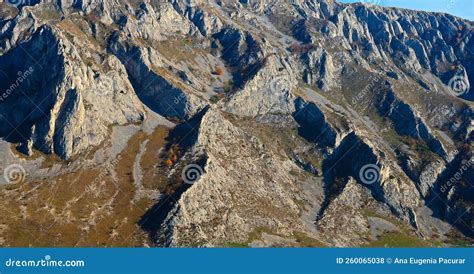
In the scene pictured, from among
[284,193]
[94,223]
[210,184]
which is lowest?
[94,223]

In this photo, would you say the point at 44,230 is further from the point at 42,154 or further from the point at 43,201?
the point at 42,154

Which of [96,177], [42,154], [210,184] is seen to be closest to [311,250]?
[210,184]

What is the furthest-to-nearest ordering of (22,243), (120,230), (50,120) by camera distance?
(50,120)
(120,230)
(22,243)
